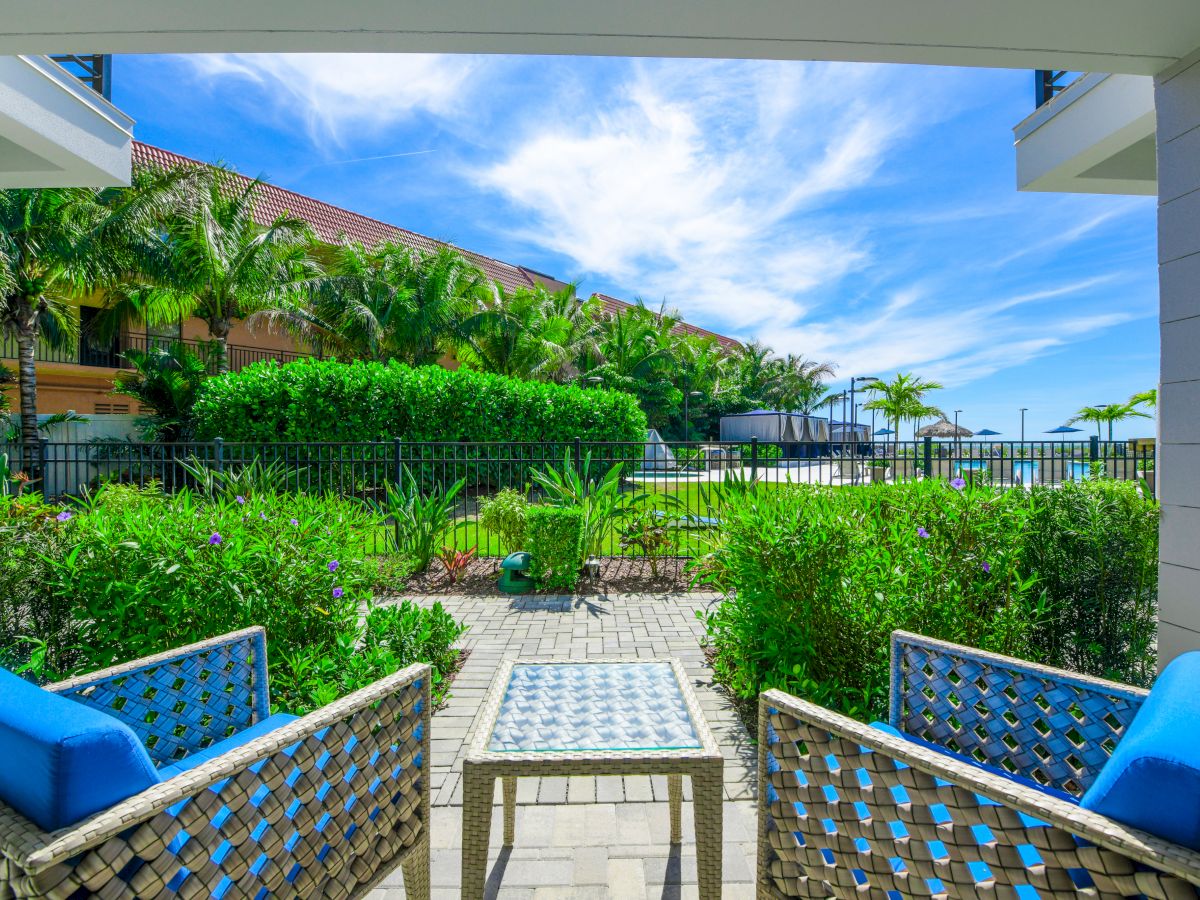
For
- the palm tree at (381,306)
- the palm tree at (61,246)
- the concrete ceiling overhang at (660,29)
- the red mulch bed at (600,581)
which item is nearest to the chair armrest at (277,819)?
the concrete ceiling overhang at (660,29)

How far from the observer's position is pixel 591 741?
6.46 ft

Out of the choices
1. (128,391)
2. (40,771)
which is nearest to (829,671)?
(40,771)

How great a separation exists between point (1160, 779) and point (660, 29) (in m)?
2.93

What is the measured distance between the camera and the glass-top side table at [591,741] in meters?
1.81

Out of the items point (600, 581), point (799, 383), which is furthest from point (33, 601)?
point (799, 383)

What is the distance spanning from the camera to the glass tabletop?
196cm

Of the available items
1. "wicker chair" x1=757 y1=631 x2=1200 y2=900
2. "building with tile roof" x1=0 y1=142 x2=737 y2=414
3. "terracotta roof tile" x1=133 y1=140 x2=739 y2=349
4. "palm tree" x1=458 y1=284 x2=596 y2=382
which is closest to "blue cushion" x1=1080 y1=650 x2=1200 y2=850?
"wicker chair" x1=757 y1=631 x2=1200 y2=900

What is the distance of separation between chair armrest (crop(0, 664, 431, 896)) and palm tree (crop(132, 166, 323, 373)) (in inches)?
632

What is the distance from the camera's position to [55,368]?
16578 mm

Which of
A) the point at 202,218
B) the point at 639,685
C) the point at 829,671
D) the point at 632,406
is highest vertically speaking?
the point at 202,218

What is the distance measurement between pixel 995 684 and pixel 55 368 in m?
21.9

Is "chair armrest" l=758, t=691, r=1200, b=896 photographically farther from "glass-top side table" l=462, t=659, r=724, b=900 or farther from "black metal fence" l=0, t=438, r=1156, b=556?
"black metal fence" l=0, t=438, r=1156, b=556

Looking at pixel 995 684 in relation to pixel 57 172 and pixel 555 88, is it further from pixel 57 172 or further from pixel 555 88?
pixel 57 172

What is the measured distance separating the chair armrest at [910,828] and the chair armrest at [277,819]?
40.9 inches
